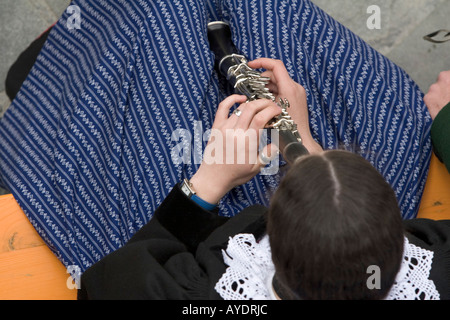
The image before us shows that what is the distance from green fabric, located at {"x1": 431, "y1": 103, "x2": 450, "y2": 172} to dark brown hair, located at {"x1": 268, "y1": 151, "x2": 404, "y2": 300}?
0.43 metres

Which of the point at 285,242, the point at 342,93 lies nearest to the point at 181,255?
the point at 285,242

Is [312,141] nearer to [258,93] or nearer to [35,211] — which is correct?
[258,93]

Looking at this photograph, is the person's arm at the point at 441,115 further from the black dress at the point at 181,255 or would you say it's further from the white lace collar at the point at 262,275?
the white lace collar at the point at 262,275

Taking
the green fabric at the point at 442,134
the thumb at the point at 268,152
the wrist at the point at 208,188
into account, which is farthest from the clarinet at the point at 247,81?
the green fabric at the point at 442,134

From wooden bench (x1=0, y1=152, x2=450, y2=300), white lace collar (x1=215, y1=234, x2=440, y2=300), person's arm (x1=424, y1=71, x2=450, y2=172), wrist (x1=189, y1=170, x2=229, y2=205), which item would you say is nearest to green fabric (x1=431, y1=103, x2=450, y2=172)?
person's arm (x1=424, y1=71, x2=450, y2=172)

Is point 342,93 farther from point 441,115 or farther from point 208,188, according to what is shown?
point 208,188

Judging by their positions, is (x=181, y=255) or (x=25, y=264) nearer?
(x=181, y=255)

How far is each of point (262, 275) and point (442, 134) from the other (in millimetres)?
465

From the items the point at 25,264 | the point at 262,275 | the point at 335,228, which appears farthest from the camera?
the point at 25,264

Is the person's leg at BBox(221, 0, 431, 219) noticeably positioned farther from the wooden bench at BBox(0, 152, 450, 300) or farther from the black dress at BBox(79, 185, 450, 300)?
the wooden bench at BBox(0, 152, 450, 300)

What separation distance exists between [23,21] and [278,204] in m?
1.29

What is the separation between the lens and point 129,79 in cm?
101

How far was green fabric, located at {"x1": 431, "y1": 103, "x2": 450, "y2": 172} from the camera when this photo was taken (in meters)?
0.97

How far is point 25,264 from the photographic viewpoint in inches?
38.4
